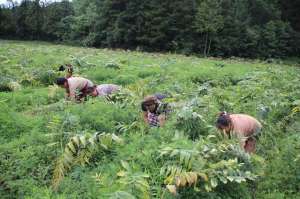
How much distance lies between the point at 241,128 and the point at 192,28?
3839 centimetres

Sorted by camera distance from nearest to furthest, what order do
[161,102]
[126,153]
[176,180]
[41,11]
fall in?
[176,180]
[126,153]
[161,102]
[41,11]

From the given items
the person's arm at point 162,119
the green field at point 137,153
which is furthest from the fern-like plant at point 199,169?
the person's arm at point 162,119

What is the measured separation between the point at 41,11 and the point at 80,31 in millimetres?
7289

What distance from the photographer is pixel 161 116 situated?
8242 millimetres

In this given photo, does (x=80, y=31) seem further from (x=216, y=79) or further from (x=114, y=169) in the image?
(x=114, y=169)

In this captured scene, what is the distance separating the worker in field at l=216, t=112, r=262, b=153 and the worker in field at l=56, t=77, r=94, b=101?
421 cm

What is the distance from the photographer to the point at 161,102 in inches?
351

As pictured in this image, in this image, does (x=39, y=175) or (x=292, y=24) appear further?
(x=292, y=24)

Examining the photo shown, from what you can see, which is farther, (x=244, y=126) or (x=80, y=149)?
(x=244, y=126)

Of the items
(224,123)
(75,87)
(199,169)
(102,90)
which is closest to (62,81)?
(75,87)

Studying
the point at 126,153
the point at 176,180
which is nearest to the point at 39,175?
the point at 126,153

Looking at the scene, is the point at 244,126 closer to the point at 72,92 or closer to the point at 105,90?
the point at 105,90

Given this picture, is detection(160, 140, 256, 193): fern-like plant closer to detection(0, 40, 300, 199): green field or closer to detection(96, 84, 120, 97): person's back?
detection(0, 40, 300, 199): green field

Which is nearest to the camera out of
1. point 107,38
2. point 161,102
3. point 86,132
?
point 86,132
